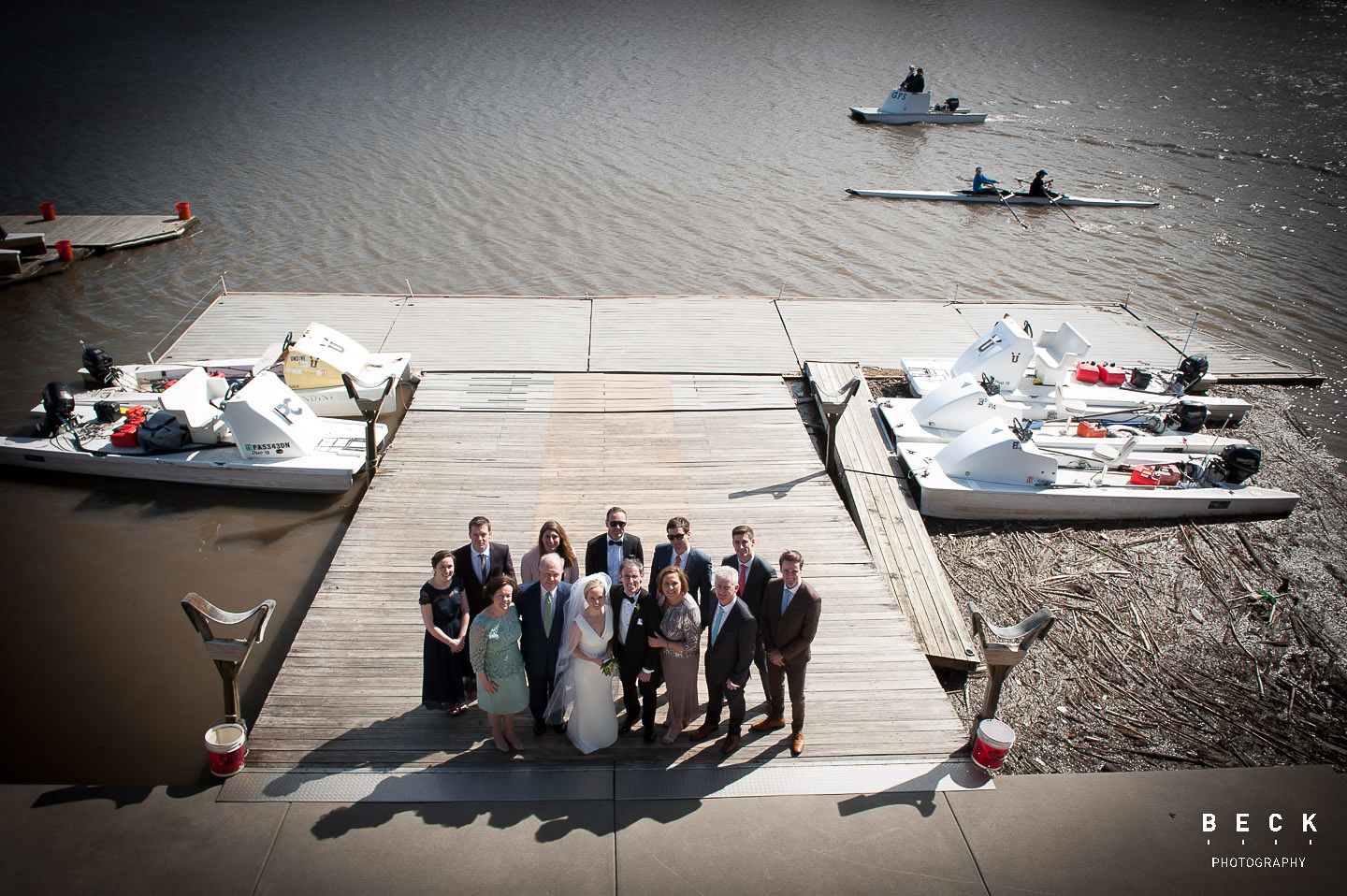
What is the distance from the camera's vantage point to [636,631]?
17.2ft

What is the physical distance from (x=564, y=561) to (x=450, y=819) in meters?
1.84

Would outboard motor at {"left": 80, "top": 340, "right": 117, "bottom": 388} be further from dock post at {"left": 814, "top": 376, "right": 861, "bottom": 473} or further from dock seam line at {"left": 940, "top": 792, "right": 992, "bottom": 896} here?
dock seam line at {"left": 940, "top": 792, "right": 992, "bottom": 896}

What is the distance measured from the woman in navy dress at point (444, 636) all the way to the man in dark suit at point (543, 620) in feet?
1.73

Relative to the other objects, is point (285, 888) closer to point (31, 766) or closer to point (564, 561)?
point (564, 561)

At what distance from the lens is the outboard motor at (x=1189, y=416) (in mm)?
11065

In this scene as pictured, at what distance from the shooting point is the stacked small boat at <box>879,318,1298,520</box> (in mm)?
9641

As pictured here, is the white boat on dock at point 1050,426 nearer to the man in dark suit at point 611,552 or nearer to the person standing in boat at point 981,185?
the man in dark suit at point 611,552

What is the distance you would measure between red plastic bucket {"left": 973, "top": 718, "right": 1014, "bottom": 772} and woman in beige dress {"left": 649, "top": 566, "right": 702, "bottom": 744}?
2076 millimetres

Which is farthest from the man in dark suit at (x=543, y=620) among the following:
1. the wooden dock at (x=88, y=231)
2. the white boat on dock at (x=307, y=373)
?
the wooden dock at (x=88, y=231)

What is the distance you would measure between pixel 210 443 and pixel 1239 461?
13057mm

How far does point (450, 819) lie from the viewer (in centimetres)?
514

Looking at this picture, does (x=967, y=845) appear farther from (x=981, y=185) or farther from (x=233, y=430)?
(x=981, y=185)

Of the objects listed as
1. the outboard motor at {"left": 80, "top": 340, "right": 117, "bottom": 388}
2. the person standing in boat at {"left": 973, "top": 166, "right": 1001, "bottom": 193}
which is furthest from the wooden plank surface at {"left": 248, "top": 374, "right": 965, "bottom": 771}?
the person standing in boat at {"left": 973, "top": 166, "right": 1001, "bottom": 193}

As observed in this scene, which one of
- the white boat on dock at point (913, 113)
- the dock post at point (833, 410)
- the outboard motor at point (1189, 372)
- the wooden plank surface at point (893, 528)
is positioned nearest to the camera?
the wooden plank surface at point (893, 528)
